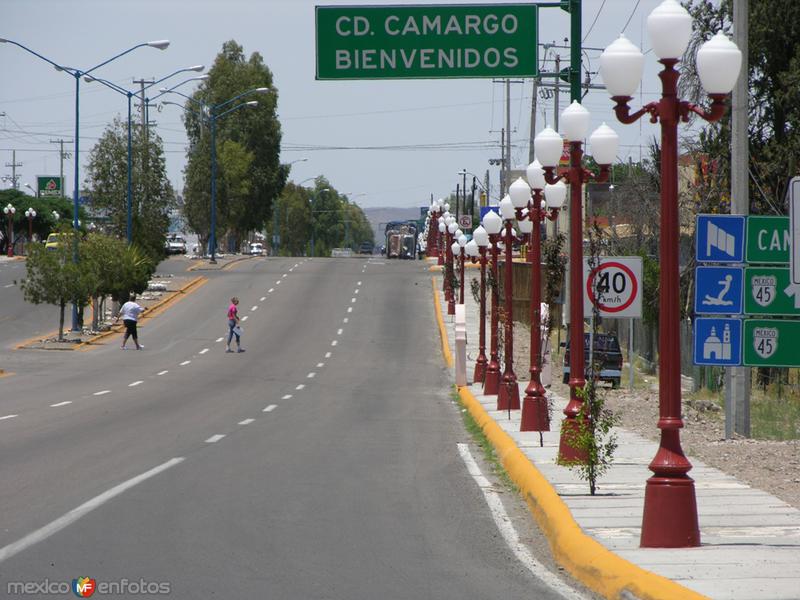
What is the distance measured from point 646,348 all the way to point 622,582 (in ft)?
117

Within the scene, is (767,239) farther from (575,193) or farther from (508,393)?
(508,393)

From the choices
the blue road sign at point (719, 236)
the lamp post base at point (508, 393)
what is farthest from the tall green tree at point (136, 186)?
the blue road sign at point (719, 236)

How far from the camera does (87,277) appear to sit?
46.4m

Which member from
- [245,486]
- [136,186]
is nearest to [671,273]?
[245,486]

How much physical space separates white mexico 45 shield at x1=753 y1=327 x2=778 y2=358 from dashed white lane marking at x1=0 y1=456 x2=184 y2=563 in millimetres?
7333

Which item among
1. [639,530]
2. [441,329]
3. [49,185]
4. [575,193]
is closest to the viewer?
[639,530]

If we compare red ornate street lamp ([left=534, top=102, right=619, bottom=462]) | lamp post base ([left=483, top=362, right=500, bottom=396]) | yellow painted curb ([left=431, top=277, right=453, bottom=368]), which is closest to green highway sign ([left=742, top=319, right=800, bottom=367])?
red ornate street lamp ([left=534, top=102, right=619, bottom=462])

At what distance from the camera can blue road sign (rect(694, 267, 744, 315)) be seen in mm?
15125

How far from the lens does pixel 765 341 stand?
52.6 feet

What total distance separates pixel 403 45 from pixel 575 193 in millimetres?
2658

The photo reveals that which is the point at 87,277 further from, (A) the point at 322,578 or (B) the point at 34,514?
(A) the point at 322,578

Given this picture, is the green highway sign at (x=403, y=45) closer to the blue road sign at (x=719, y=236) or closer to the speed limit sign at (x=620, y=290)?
the blue road sign at (x=719, y=236)

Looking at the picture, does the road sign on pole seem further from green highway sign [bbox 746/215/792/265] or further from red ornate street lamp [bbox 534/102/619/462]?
green highway sign [bbox 746/215/792/265]


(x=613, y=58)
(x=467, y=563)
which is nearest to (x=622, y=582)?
(x=467, y=563)
